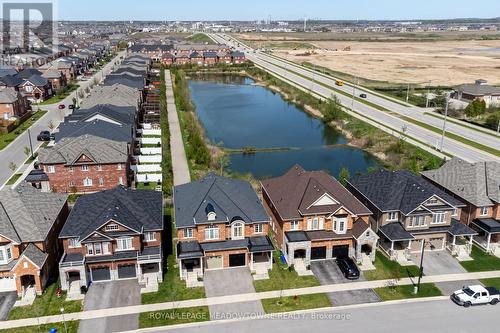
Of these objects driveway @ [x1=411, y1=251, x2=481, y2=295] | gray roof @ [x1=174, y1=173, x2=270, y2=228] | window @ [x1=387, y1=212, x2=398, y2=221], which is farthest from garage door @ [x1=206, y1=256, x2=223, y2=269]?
driveway @ [x1=411, y1=251, x2=481, y2=295]

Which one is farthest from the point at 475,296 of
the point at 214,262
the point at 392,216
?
the point at 214,262

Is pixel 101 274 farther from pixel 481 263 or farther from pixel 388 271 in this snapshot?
pixel 481 263

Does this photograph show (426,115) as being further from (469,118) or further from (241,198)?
(241,198)

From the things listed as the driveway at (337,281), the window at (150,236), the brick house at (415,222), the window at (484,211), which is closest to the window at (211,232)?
the window at (150,236)

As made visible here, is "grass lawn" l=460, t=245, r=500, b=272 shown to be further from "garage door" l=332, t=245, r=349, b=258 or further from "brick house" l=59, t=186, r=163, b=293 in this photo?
"brick house" l=59, t=186, r=163, b=293

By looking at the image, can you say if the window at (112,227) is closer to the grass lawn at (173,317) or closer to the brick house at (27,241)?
the brick house at (27,241)

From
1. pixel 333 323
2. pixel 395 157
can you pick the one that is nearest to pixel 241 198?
pixel 333 323
